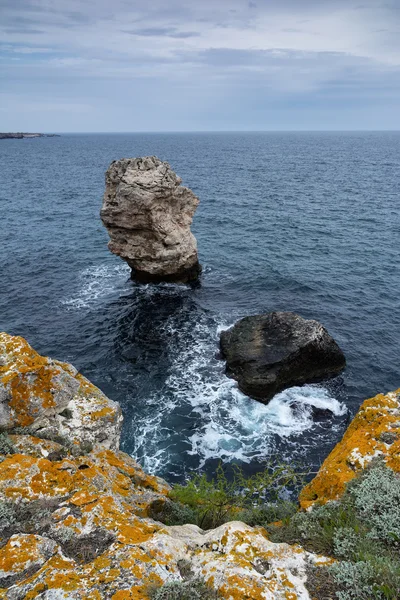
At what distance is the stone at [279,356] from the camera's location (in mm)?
26031

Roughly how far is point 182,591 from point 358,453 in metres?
5.06

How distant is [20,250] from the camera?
48.8m

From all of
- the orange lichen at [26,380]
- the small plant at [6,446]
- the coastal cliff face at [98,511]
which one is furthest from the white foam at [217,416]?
the small plant at [6,446]

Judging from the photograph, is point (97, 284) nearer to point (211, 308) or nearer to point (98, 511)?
point (211, 308)

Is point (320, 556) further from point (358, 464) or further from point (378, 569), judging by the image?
point (358, 464)

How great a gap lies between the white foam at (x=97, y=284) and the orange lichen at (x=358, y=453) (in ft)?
99.8

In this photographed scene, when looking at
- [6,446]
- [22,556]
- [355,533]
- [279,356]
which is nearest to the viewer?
[22,556]

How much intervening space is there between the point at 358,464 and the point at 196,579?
4463 millimetres

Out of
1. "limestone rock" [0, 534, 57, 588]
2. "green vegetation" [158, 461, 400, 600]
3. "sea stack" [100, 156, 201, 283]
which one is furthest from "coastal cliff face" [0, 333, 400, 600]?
"sea stack" [100, 156, 201, 283]

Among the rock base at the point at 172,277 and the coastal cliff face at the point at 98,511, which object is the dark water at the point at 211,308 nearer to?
the rock base at the point at 172,277

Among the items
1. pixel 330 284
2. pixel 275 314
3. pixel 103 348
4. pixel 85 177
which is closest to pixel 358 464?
pixel 275 314

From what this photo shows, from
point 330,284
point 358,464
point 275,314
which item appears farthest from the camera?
point 330,284

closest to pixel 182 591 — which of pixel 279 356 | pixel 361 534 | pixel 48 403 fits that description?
pixel 361 534

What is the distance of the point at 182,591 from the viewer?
6.01m
